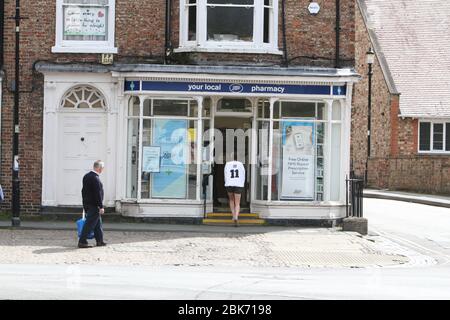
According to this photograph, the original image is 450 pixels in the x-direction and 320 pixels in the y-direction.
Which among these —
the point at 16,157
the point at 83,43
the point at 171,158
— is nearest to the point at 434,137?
the point at 171,158

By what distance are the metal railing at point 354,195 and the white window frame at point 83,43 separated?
22.8ft

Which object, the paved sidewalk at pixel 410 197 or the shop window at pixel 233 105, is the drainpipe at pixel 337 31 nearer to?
the shop window at pixel 233 105

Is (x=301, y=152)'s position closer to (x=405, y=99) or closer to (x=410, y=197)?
(x=410, y=197)

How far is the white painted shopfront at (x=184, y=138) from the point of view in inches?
896

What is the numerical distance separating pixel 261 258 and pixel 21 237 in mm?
5668

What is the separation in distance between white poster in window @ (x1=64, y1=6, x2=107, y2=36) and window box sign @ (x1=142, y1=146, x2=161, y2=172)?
3267mm

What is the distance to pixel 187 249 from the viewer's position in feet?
59.9

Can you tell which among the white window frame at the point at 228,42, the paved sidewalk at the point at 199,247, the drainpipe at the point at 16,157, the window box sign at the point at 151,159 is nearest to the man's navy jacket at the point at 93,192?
the paved sidewalk at the point at 199,247

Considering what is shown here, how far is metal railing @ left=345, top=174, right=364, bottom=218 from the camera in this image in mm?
22734

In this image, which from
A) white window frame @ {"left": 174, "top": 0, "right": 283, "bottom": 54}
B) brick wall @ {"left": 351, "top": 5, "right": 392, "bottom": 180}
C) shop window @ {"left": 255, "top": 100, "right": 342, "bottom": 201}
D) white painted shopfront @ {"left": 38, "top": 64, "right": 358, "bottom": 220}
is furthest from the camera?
brick wall @ {"left": 351, "top": 5, "right": 392, "bottom": 180}

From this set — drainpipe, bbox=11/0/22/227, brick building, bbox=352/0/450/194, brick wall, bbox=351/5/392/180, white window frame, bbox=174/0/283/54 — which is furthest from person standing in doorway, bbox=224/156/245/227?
brick wall, bbox=351/5/392/180

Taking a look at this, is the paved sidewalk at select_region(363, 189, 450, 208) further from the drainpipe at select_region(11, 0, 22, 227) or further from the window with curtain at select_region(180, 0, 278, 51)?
the drainpipe at select_region(11, 0, 22, 227)
